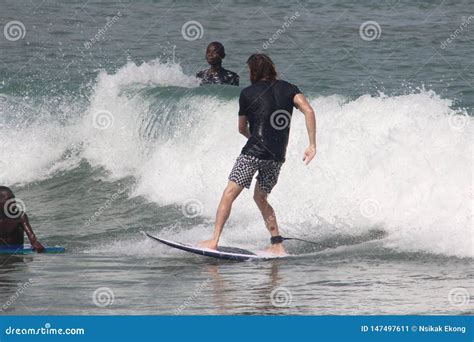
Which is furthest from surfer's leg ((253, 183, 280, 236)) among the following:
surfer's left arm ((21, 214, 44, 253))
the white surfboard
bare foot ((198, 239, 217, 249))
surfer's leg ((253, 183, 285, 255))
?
surfer's left arm ((21, 214, 44, 253))

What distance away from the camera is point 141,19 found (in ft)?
87.7

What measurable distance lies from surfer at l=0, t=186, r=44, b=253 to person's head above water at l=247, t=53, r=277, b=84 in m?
2.62

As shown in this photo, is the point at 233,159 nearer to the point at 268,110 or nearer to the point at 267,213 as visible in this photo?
the point at 267,213

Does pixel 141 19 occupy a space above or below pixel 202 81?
above

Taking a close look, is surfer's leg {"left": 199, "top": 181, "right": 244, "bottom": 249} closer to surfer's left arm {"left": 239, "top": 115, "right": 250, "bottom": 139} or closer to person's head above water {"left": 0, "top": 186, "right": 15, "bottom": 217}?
surfer's left arm {"left": 239, "top": 115, "right": 250, "bottom": 139}

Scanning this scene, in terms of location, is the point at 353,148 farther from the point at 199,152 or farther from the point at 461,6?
the point at 461,6

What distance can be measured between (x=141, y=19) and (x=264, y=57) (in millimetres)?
16981

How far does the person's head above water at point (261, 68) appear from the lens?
10109mm

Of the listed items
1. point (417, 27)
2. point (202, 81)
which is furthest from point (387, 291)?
point (417, 27)

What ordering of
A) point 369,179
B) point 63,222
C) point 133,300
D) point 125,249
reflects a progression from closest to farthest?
point 133,300
point 125,249
point 369,179
point 63,222

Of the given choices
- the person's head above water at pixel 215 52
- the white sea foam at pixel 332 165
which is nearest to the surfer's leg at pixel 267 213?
the white sea foam at pixel 332 165

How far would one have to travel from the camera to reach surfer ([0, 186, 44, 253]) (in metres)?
11.0

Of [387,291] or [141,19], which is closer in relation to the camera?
[387,291]
